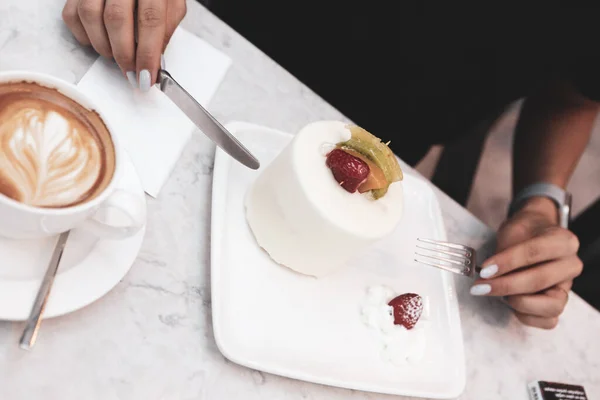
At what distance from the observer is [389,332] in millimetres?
872

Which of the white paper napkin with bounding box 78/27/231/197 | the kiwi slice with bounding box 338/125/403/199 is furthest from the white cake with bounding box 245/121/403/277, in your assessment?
the white paper napkin with bounding box 78/27/231/197

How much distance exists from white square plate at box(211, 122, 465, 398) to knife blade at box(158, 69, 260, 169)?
3cm

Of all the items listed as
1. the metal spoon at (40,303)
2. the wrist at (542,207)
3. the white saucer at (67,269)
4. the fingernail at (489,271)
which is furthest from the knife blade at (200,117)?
the wrist at (542,207)

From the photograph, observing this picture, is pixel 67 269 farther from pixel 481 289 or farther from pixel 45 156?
pixel 481 289

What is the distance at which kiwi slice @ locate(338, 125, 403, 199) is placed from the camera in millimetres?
798

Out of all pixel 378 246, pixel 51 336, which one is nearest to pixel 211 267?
pixel 51 336

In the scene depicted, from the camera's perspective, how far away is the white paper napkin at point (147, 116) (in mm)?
824

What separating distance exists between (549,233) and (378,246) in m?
0.35

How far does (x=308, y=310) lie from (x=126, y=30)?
49cm

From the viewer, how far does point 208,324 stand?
2.54 ft

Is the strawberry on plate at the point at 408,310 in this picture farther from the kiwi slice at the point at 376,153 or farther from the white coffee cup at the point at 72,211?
the white coffee cup at the point at 72,211

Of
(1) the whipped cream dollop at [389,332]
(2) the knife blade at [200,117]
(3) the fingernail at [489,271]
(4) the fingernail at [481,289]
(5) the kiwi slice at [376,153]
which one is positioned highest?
(5) the kiwi slice at [376,153]

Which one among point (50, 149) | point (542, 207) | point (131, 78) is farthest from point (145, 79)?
point (542, 207)

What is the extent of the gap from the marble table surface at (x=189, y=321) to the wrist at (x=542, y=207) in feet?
0.42
